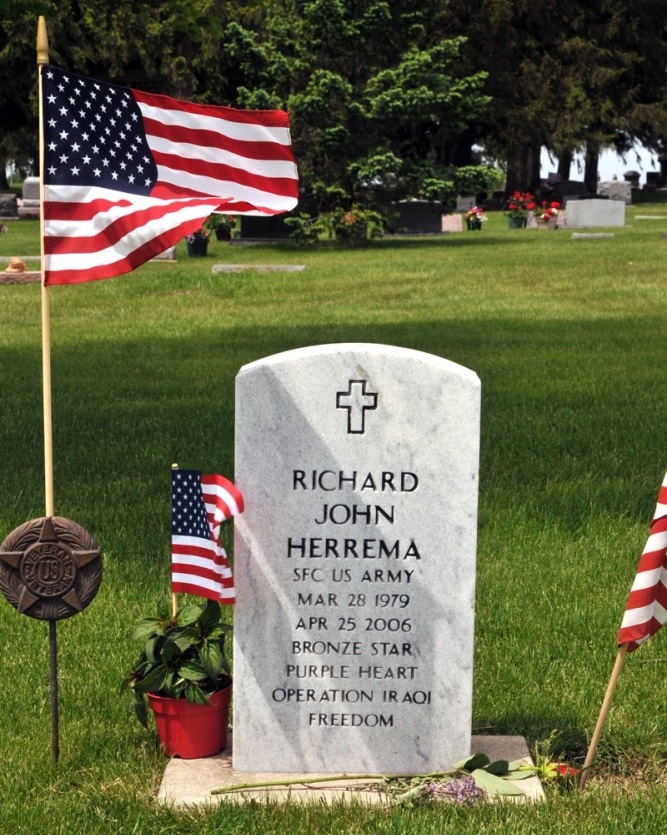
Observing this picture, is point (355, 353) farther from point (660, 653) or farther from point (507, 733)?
point (660, 653)

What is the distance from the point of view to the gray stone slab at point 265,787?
413cm

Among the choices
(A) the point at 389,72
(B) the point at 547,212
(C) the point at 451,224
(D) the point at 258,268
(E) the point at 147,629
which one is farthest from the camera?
(B) the point at 547,212

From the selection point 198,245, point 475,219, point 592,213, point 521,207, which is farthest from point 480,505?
point 521,207

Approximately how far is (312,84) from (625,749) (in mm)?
25245

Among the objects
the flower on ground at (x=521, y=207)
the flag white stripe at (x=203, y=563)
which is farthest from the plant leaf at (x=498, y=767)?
the flower on ground at (x=521, y=207)

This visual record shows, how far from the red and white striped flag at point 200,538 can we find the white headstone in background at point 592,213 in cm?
3063

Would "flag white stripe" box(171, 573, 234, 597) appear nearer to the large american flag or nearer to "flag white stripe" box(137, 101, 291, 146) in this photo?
the large american flag

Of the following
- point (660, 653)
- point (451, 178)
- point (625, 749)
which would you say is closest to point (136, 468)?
point (660, 653)

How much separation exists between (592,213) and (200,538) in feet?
101

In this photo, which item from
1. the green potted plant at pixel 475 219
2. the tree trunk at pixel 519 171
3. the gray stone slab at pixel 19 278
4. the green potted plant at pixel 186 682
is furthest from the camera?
the tree trunk at pixel 519 171

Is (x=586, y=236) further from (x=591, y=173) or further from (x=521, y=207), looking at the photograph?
(x=591, y=173)

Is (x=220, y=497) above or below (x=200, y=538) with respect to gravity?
Answer: above

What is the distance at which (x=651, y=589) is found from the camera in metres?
4.05

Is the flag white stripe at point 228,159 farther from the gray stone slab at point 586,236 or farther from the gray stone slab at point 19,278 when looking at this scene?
the gray stone slab at point 586,236
